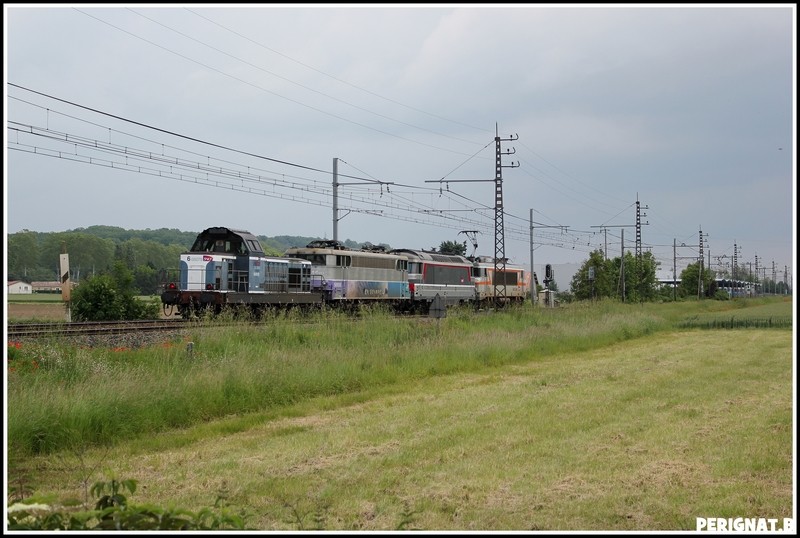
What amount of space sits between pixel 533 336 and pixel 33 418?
1727 centimetres

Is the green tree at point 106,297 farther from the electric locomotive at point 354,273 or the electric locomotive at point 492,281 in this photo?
the electric locomotive at point 492,281

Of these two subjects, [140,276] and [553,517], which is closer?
[553,517]

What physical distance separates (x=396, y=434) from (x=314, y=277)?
24.2m

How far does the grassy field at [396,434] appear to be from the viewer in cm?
709

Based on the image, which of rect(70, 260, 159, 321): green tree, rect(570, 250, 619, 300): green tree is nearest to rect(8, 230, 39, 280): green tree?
rect(70, 260, 159, 321): green tree

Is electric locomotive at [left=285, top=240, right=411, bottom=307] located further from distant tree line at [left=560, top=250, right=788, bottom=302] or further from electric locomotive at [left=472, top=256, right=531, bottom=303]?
distant tree line at [left=560, top=250, right=788, bottom=302]

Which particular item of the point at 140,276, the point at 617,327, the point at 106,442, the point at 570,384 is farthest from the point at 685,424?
the point at 140,276

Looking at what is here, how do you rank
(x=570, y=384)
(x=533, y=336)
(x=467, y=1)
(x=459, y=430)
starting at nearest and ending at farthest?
(x=467, y=1) < (x=459, y=430) < (x=570, y=384) < (x=533, y=336)

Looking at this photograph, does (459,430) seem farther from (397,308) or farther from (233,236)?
(397,308)

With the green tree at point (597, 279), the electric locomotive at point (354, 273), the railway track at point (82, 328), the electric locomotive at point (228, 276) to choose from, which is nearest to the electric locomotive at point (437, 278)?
the electric locomotive at point (354, 273)

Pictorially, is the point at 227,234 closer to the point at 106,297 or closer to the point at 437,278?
the point at 106,297

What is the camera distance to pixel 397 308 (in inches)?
1633

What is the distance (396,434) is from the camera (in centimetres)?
1031

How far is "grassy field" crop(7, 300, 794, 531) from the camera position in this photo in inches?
279
